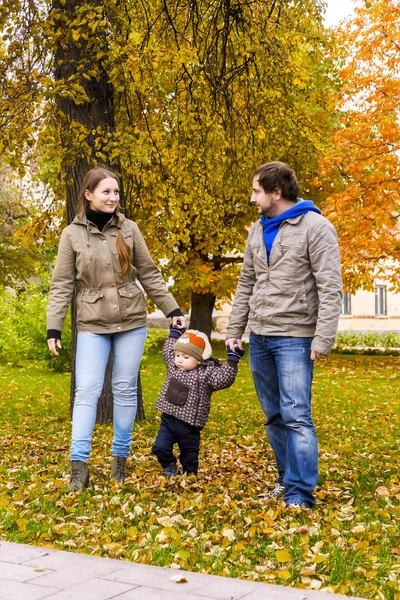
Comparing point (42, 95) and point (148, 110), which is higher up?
point (148, 110)

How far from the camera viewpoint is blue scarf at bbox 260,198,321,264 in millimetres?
5168

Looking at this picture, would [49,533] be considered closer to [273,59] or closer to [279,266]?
[279,266]

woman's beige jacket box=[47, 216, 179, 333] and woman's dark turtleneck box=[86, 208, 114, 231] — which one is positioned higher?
woman's dark turtleneck box=[86, 208, 114, 231]

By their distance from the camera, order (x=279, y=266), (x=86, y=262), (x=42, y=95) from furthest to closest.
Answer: (x=42, y=95) → (x=86, y=262) → (x=279, y=266)

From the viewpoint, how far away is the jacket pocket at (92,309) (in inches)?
218

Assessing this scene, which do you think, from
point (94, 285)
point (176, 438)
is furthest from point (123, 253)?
point (176, 438)

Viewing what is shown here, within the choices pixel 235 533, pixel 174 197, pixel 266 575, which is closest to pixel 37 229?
pixel 174 197

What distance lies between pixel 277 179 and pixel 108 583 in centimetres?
273

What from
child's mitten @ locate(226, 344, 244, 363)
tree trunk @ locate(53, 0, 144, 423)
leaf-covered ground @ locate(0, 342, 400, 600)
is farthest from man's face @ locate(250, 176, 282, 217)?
tree trunk @ locate(53, 0, 144, 423)

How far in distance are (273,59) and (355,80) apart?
9218mm

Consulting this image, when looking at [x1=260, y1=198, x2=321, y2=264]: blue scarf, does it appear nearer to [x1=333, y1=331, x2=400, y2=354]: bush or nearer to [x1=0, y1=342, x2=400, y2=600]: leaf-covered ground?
[x1=0, y1=342, x2=400, y2=600]: leaf-covered ground

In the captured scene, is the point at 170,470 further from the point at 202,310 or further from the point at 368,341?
the point at 368,341

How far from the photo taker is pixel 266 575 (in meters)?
3.76

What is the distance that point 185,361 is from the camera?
5.85 metres
